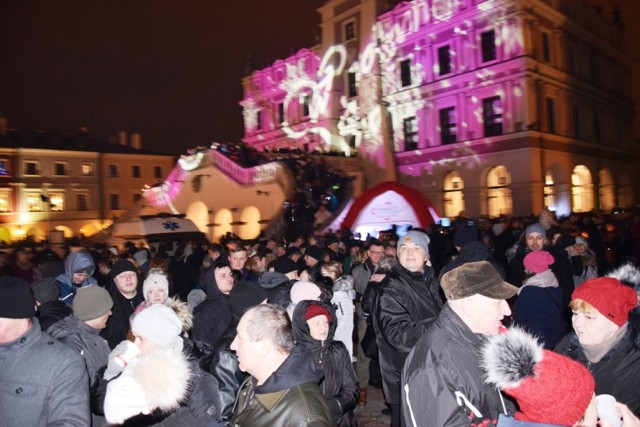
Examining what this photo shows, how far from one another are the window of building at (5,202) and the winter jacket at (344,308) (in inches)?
2005

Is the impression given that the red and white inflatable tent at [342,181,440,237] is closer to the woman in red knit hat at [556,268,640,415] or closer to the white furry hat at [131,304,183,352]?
the woman in red knit hat at [556,268,640,415]

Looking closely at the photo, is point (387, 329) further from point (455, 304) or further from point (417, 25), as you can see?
point (417, 25)

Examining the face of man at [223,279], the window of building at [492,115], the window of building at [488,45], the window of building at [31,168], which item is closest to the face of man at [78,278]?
the face of man at [223,279]

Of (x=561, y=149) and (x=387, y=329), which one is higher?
(x=561, y=149)

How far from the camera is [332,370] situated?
149 inches

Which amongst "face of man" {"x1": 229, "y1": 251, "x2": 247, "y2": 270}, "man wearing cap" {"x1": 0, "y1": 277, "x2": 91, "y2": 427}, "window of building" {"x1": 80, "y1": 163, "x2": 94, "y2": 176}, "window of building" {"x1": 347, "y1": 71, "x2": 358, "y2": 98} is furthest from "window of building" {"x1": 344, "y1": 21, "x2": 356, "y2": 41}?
"man wearing cap" {"x1": 0, "y1": 277, "x2": 91, "y2": 427}

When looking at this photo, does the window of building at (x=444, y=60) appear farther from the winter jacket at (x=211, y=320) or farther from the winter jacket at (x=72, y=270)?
the winter jacket at (x=211, y=320)

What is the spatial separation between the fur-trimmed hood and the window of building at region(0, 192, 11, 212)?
5325 centimetres

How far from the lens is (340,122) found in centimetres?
3772

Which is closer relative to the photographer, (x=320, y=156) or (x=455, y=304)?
(x=455, y=304)

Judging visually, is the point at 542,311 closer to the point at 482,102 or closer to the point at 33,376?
the point at 33,376

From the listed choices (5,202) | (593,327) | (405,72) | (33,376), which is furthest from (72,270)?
(5,202)

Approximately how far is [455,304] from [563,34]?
108 ft

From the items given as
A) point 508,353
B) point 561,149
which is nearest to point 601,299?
point 508,353
